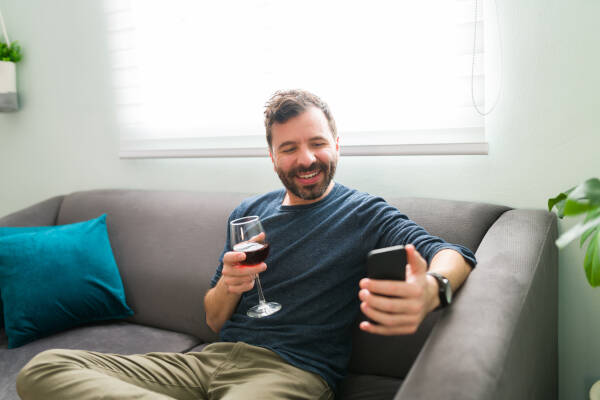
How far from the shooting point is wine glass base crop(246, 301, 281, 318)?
122cm

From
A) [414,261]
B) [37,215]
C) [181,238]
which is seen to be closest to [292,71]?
[181,238]

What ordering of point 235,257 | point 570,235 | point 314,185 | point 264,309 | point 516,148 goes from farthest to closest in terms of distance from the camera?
point 516,148 < point 314,185 < point 264,309 < point 235,257 < point 570,235

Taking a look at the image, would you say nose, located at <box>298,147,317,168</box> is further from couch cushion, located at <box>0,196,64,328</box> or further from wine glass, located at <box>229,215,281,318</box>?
couch cushion, located at <box>0,196,64,328</box>

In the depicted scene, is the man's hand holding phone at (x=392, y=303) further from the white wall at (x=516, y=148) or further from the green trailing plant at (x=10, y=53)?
the green trailing plant at (x=10, y=53)

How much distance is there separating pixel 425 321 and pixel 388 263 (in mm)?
581

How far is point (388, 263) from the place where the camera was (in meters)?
0.84

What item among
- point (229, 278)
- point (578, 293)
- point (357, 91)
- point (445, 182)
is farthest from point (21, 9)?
point (578, 293)

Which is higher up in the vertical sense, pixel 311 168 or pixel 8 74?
pixel 8 74

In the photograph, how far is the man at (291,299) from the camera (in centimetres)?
117

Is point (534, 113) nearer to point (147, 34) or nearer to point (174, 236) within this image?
point (174, 236)

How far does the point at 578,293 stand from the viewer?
4.78ft

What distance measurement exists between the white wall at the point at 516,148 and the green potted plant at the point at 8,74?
0.93ft

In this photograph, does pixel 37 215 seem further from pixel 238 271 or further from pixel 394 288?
pixel 394 288

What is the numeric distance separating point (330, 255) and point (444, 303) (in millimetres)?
434
